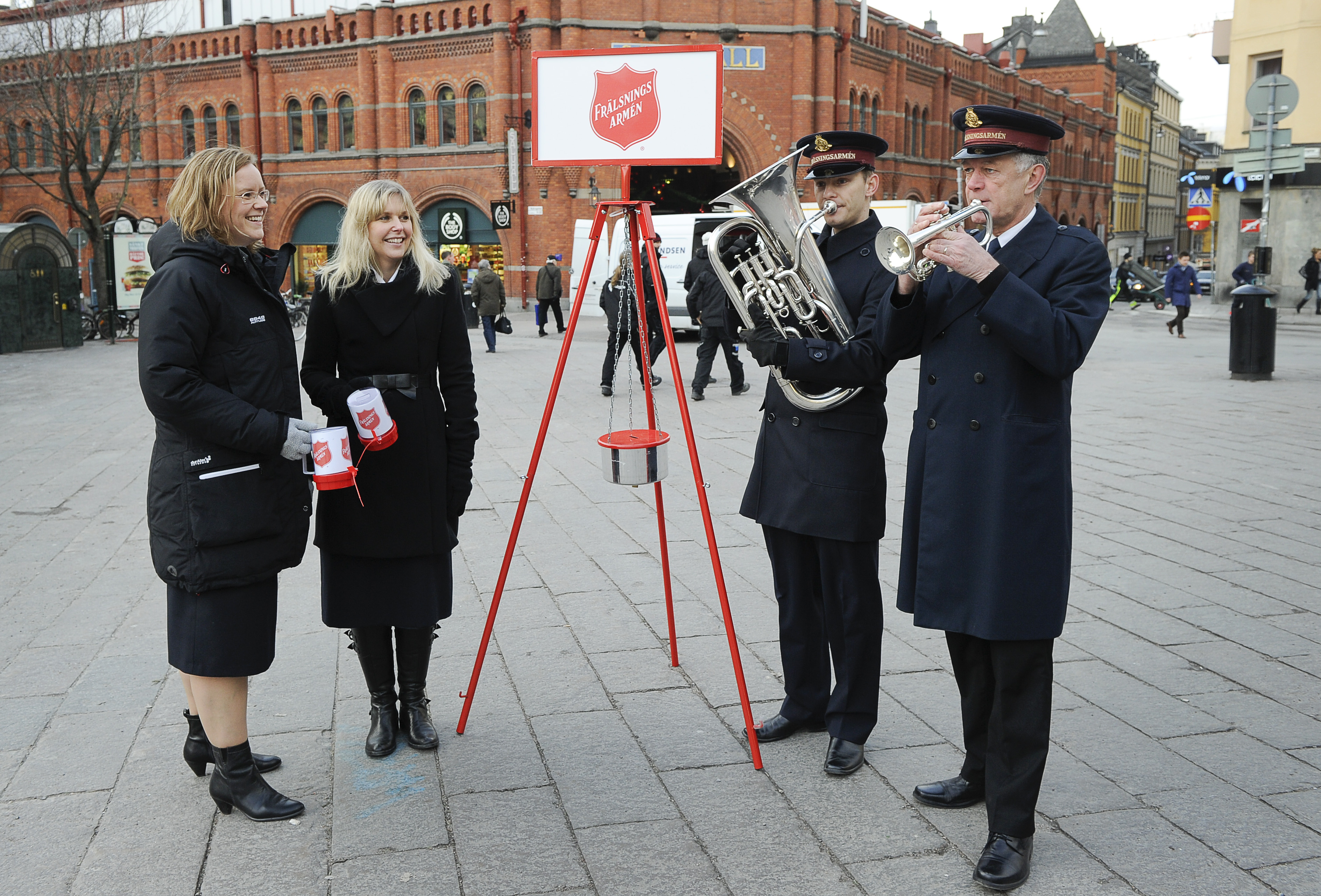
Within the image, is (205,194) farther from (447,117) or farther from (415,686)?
(447,117)

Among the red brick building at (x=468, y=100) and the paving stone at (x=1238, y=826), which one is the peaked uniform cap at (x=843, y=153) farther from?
the red brick building at (x=468, y=100)

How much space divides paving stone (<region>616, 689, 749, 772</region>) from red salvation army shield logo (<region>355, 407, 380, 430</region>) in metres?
1.48

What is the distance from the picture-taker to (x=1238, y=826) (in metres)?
3.27

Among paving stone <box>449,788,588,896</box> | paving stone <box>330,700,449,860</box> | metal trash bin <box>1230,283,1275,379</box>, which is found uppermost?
metal trash bin <box>1230,283,1275,379</box>

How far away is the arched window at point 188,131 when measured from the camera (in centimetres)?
3594

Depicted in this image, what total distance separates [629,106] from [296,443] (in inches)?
70.5

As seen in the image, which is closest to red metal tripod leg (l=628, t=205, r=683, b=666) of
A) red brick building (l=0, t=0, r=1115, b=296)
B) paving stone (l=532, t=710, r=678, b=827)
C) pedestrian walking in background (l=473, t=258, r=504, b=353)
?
paving stone (l=532, t=710, r=678, b=827)

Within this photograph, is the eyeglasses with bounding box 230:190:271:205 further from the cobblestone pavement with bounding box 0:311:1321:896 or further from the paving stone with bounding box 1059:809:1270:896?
the paving stone with bounding box 1059:809:1270:896

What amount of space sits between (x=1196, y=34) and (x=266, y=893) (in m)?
101

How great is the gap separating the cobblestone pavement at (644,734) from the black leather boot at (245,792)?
0.08 meters

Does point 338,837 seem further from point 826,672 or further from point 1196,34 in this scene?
point 1196,34

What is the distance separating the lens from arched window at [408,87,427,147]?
32250 mm

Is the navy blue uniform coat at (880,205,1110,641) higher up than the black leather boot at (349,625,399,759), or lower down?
higher up

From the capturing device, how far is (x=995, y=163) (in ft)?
9.78
